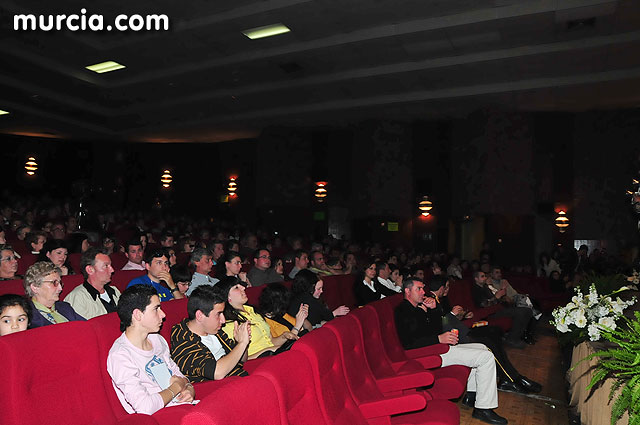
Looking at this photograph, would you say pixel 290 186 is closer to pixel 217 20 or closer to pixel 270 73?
pixel 270 73

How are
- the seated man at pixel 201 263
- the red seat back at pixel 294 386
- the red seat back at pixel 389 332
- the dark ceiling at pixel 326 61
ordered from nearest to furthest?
the red seat back at pixel 294 386 → the red seat back at pixel 389 332 → the seated man at pixel 201 263 → the dark ceiling at pixel 326 61

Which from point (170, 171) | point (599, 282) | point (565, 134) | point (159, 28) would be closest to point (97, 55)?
point (159, 28)

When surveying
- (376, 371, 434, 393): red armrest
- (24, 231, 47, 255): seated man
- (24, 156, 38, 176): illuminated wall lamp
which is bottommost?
(376, 371, 434, 393): red armrest

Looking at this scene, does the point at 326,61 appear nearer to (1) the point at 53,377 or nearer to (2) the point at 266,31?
(2) the point at 266,31

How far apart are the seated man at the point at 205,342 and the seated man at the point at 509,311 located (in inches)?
214

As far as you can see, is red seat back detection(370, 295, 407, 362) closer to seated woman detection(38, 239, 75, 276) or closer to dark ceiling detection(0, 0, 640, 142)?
seated woman detection(38, 239, 75, 276)

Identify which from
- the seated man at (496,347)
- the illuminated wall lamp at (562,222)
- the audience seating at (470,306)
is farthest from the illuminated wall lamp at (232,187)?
the seated man at (496,347)

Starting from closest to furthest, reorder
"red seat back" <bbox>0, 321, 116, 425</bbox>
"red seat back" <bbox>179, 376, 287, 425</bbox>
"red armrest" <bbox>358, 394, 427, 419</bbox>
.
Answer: "red seat back" <bbox>179, 376, 287, 425</bbox> < "red seat back" <bbox>0, 321, 116, 425</bbox> < "red armrest" <bbox>358, 394, 427, 419</bbox>

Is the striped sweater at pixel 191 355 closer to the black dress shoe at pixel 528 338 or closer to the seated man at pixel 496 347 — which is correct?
the seated man at pixel 496 347

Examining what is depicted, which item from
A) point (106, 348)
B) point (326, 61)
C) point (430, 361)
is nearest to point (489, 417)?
point (430, 361)

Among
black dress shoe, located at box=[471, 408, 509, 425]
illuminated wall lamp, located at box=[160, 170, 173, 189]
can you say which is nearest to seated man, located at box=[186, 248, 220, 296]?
black dress shoe, located at box=[471, 408, 509, 425]

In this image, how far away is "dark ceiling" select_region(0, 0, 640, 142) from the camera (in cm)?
923

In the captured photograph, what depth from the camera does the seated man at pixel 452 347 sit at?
4.27m

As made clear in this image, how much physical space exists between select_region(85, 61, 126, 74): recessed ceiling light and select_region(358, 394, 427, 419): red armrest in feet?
37.5
